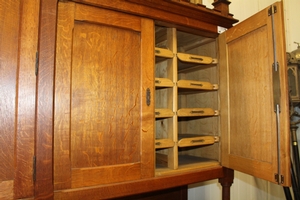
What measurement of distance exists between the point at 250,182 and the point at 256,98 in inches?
49.8

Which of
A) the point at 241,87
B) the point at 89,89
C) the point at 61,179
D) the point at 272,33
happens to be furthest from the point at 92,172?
the point at 272,33

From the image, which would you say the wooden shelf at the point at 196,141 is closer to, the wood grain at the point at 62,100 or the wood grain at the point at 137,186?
the wood grain at the point at 137,186

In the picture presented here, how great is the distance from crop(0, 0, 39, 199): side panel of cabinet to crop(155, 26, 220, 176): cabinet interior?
1.65 feet

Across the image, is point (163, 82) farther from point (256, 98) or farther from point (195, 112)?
point (256, 98)

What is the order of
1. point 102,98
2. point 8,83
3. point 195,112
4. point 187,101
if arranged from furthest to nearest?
point 187,101 < point 195,112 < point 102,98 < point 8,83

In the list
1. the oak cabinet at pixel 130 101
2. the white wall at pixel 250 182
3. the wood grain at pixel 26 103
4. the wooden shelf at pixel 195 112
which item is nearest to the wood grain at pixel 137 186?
the oak cabinet at pixel 130 101

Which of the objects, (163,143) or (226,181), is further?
(226,181)

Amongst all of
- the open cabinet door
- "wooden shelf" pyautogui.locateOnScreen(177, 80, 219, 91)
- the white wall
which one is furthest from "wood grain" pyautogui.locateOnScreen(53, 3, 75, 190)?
the white wall

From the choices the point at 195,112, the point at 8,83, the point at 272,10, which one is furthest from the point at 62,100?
the point at 272,10

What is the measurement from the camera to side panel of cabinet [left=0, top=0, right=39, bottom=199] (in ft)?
2.44

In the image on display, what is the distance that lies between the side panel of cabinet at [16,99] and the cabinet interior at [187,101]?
50 centimetres

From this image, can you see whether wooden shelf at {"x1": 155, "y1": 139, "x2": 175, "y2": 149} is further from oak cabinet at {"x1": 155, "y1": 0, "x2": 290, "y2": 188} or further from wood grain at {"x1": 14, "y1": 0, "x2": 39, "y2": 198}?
wood grain at {"x1": 14, "y1": 0, "x2": 39, "y2": 198}

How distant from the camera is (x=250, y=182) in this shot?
6.40 ft

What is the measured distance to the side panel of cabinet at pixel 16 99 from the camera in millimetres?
745
